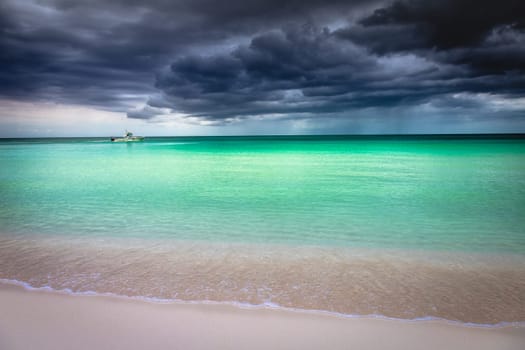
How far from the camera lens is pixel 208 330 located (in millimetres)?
3586

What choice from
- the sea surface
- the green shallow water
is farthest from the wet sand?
the green shallow water

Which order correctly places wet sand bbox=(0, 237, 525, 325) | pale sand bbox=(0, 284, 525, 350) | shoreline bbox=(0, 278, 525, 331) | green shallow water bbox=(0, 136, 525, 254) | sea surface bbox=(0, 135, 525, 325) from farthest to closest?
green shallow water bbox=(0, 136, 525, 254), sea surface bbox=(0, 135, 525, 325), wet sand bbox=(0, 237, 525, 325), shoreline bbox=(0, 278, 525, 331), pale sand bbox=(0, 284, 525, 350)

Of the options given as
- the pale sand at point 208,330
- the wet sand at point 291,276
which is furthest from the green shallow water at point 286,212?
the pale sand at point 208,330

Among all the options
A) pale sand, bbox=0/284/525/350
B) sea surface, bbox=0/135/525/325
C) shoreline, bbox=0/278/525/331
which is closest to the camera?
pale sand, bbox=0/284/525/350

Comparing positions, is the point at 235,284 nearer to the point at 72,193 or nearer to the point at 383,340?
the point at 383,340

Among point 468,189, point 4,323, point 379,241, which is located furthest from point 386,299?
point 468,189

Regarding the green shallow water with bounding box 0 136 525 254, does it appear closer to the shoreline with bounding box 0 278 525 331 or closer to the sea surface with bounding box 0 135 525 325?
the sea surface with bounding box 0 135 525 325

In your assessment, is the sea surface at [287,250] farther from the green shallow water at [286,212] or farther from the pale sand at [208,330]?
the pale sand at [208,330]

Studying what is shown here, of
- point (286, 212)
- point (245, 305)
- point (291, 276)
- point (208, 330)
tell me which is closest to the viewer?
point (208, 330)

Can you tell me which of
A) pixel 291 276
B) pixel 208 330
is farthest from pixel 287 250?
pixel 208 330

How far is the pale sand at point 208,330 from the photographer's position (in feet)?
11.0

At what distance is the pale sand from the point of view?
3.35 meters

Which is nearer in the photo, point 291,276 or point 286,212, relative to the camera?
point 291,276

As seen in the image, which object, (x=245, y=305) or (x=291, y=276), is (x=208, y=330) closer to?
(x=245, y=305)
